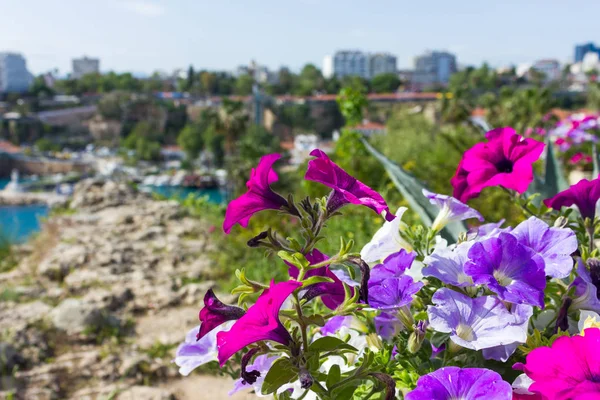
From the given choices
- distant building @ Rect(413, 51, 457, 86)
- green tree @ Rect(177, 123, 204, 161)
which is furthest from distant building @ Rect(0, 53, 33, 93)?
distant building @ Rect(413, 51, 457, 86)

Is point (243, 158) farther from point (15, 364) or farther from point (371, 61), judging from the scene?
point (371, 61)

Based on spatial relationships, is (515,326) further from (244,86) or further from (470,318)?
(244,86)

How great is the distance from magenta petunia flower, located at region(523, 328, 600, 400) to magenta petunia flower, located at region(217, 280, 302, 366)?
22 cm

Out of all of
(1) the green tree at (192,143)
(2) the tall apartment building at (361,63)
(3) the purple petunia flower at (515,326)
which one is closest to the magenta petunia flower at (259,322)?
(3) the purple petunia flower at (515,326)

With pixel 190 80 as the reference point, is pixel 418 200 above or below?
below

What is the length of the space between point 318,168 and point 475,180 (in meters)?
0.26

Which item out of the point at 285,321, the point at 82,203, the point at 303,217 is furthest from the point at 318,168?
the point at 82,203

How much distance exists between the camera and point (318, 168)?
23.5 inches

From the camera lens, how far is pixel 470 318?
576mm

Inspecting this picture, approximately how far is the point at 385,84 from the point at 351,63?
41.5m

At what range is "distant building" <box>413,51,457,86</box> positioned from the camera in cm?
8994

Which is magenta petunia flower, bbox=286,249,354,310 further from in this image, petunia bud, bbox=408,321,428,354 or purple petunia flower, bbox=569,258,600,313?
purple petunia flower, bbox=569,258,600,313

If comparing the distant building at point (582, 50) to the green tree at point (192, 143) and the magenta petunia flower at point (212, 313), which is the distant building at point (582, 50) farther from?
the magenta petunia flower at point (212, 313)

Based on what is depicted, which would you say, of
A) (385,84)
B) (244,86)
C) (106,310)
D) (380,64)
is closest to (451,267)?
(106,310)
